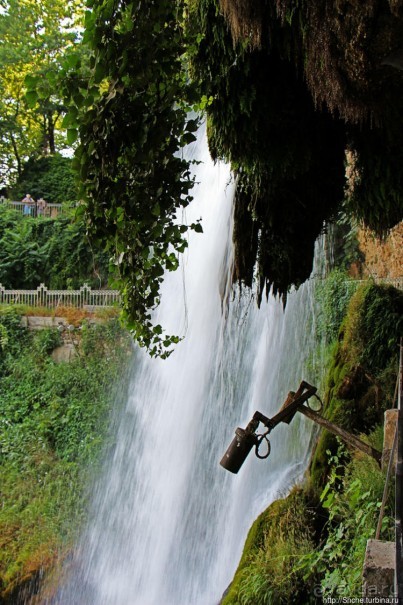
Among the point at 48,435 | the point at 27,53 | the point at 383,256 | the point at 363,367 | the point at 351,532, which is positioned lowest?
the point at 48,435

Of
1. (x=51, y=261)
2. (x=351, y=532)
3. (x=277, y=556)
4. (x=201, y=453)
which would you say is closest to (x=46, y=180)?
(x=51, y=261)

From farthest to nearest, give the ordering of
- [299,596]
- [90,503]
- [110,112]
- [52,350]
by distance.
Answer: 1. [52,350]
2. [90,503]
3. [299,596]
4. [110,112]

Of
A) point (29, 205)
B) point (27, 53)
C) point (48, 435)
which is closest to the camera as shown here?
point (48, 435)

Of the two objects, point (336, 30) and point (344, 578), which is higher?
point (336, 30)

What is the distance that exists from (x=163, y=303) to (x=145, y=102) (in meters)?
8.37

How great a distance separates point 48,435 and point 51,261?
6932 mm

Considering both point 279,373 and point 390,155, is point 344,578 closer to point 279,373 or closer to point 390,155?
point 390,155

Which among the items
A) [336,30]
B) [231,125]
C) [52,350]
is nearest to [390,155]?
[231,125]

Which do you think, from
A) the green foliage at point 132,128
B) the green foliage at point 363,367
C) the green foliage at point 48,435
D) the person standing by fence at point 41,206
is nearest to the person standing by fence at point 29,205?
the person standing by fence at point 41,206

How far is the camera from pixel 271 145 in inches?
188

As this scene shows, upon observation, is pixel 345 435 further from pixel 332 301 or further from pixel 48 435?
pixel 48 435

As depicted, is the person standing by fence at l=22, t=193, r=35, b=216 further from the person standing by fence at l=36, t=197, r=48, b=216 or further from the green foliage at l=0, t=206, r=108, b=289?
the green foliage at l=0, t=206, r=108, b=289

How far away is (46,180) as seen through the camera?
24.9m

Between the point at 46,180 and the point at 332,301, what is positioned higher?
the point at 46,180
